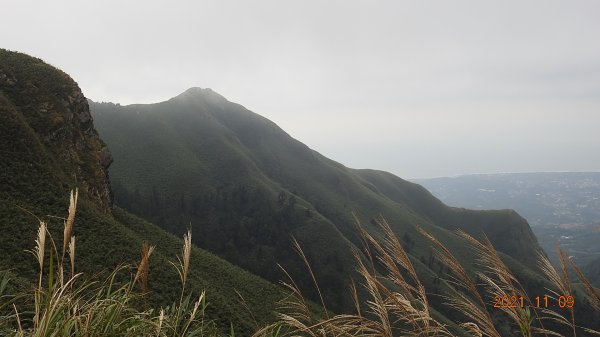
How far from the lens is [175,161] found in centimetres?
14862

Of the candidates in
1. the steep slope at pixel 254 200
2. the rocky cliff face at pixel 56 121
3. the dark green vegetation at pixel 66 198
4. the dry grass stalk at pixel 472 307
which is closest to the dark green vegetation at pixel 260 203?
the steep slope at pixel 254 200

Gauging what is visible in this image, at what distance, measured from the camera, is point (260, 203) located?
132000mm

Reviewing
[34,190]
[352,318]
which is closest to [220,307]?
[34,190]

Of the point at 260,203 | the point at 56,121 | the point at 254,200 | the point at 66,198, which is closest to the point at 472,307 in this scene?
the point at 66,198

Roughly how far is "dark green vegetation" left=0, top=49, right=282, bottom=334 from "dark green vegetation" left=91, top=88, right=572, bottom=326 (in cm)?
4507

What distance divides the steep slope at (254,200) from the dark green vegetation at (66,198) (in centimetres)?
4557

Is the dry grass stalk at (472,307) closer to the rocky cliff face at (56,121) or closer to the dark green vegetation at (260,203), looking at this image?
the rocky cliff face at (56,121)

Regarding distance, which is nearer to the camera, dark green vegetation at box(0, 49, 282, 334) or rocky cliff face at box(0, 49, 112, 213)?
dark green vegetation at box(0, 49, 282, 334)

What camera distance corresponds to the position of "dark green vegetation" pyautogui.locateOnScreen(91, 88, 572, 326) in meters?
112

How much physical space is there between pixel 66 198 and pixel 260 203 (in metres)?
90.5

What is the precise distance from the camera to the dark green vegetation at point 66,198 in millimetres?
35094

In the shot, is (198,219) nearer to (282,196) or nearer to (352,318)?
(282,196)

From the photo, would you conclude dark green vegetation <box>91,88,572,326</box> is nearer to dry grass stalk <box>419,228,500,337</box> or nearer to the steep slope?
the steep slope

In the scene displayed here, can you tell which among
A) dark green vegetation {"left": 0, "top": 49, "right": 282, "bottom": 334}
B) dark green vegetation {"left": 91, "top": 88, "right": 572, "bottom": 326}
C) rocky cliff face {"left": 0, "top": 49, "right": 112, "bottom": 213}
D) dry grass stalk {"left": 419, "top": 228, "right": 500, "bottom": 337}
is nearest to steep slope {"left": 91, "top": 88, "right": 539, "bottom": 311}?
dark green vegetation {"left": 91, "top": 88, "right": 572, "bottom": 326}
